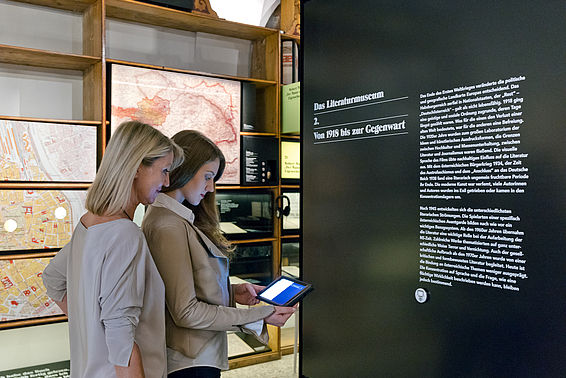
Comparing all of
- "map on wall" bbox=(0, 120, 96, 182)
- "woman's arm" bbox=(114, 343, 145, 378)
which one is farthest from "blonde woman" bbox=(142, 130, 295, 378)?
"map on wall" bbox=(0, 120, 96, 182)

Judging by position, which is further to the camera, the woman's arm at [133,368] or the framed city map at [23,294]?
the framed city map at [23,294]

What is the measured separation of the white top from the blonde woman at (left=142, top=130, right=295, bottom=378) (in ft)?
0.46

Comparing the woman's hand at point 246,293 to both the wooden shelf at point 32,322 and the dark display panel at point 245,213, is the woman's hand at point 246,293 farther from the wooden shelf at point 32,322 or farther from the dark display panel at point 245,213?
the dark display panel at point 245,213

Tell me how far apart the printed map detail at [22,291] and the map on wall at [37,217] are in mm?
108

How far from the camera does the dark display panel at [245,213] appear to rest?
3.84m

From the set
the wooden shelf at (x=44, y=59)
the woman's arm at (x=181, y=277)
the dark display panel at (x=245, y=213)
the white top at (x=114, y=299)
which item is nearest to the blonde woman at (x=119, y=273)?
the white top at (x=114, y=299)

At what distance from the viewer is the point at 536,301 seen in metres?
1.14

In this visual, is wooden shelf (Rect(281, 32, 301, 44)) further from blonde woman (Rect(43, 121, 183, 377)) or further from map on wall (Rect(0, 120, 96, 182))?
blonde woman (Rect(43, 121, 183, 377))

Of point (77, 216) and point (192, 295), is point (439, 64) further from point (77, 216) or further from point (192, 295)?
point (77, 216)

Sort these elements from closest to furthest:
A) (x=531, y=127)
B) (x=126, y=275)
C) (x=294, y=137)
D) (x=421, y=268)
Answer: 1. (x=531, y=127)
2. (x=126, y=275)
3. (x=421, y=268)
4. (x=294, y=137)

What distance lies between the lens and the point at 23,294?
2.97m

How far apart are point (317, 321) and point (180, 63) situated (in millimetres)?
2749

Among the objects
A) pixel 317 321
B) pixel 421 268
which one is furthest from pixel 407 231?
pixel 317 321

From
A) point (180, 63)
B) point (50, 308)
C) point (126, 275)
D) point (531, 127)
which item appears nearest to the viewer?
point (531, 127)
